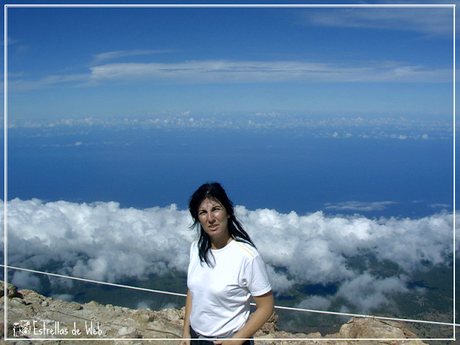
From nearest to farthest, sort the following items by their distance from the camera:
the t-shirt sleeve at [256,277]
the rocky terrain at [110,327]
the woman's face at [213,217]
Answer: the t-shirt sleeve at [256,277]
the woman's face at [213,217]
the rocky terrain at [110,327]

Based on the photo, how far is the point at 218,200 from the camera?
198 centimetres

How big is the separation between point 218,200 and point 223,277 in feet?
1.23

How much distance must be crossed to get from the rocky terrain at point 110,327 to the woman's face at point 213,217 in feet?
7.47

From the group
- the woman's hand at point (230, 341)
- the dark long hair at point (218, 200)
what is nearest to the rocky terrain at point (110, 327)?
the woman's hand at point (230, 341)

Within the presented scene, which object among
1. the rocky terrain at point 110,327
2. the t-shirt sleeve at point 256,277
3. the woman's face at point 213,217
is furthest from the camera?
the rocky terrain at point 110,327

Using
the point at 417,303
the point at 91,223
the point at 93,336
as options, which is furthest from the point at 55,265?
the point at 93,336

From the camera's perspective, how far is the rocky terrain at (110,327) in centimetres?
376

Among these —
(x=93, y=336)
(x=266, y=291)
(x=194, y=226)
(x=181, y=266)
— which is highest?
(x=194, y=226)

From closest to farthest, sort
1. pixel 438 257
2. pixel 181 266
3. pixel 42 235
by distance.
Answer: pixel 181 266, pixel 438 257, pixel 42 235

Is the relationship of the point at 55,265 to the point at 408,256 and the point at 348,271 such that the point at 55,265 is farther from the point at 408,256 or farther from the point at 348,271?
the point at 408,256

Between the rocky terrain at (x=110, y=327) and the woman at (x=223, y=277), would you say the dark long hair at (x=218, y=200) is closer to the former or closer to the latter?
the woman at (x=223, y=277)

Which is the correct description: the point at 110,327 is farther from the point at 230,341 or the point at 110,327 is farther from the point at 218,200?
the point at 218,200

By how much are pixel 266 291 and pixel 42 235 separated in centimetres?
5702

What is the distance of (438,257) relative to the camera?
4897cm
